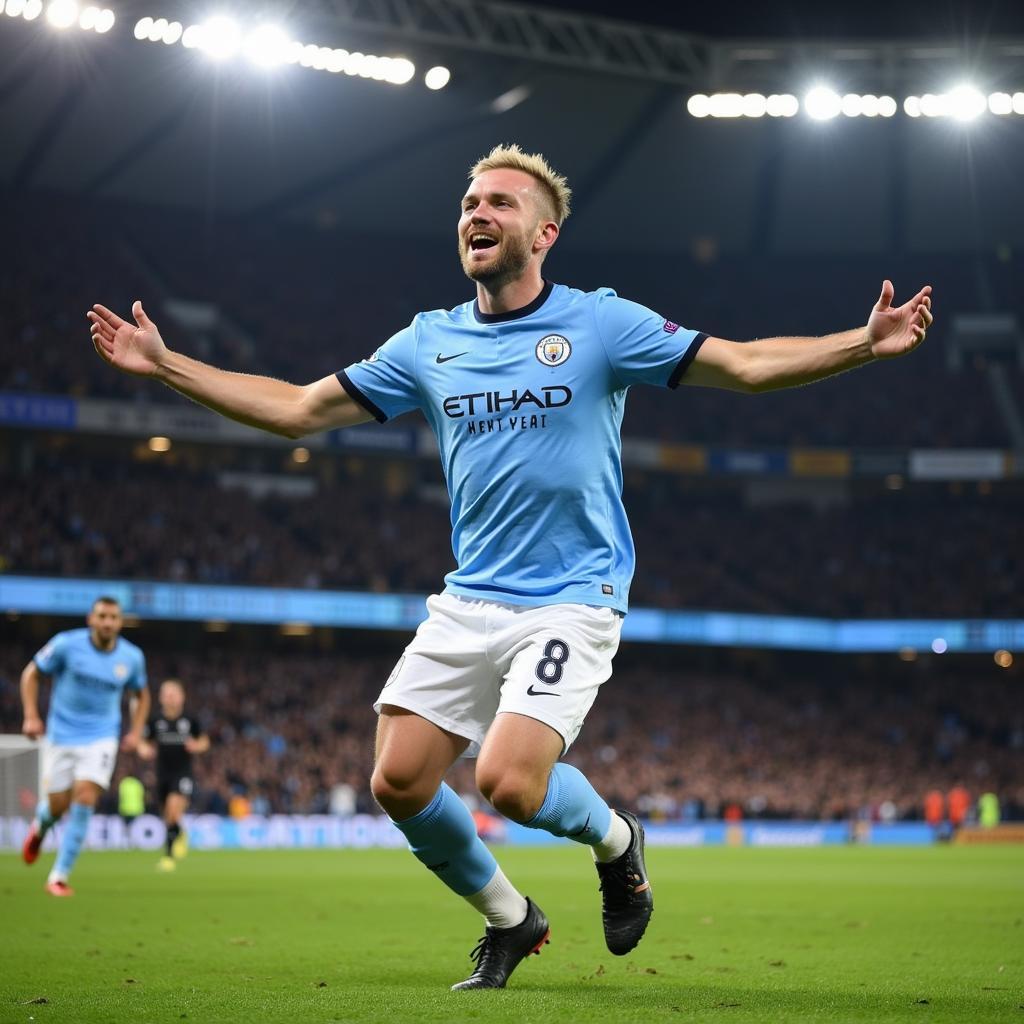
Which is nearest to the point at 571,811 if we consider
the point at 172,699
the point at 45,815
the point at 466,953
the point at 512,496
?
the point at 512,496

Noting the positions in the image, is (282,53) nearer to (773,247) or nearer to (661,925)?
(773,247)

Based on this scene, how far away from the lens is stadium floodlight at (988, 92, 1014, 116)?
124 feet

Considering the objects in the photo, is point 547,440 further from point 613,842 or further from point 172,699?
point 172,699

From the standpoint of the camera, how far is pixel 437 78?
36.7 meters

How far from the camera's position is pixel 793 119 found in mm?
43312

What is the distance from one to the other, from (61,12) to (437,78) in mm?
9028

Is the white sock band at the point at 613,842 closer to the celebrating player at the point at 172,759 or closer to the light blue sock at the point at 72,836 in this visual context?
the light blue sock at the point at 72,836

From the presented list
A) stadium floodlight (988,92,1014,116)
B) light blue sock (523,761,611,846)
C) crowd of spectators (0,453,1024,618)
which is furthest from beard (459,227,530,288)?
stadium floodlight (988,92,1014,116)

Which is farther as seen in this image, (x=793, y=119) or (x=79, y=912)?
(x=793, y=119)

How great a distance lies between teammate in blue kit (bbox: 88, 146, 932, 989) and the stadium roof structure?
1020 inches

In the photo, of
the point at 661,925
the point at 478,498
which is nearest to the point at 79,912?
the point at 661,925

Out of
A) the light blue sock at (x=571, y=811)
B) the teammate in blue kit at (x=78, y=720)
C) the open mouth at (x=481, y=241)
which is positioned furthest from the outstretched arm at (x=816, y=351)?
the teammate in blue kit at (x=78, y=720)

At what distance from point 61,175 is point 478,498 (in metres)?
42.8

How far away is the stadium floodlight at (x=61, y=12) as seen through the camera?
31469 millimetres
